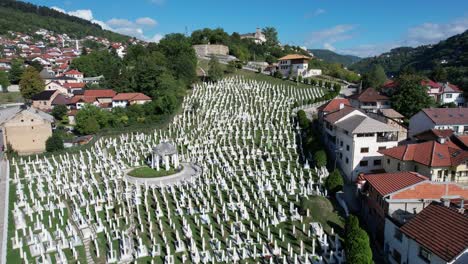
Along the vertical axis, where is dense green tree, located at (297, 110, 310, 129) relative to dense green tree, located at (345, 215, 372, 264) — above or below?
above

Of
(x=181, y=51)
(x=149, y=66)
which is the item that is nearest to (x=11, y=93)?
(x=149, y=66)

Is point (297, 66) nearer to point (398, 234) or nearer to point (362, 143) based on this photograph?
point (362, 143)

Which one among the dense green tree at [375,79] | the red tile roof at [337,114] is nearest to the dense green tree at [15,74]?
the red tile roof at [337,114]

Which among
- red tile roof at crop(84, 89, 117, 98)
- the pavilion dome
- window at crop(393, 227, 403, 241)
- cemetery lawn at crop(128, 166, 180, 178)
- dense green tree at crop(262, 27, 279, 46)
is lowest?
window at crop(393, 227, 403, 241)

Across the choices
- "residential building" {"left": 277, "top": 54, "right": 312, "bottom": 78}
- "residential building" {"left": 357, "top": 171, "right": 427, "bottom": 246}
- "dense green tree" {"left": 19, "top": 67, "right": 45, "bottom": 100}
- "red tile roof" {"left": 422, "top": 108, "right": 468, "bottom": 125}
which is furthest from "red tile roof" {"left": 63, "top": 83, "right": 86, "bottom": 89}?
"red tile roof" {"left": 422, "top": 108, "right": 468, "bottom": 125}

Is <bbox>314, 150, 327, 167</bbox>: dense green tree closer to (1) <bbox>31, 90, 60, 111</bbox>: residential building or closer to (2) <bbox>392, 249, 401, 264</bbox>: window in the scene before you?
(2) <bbox>392, 249, 401, 264</bbox>: window

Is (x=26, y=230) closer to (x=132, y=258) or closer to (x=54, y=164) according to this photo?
(x=132, y=258)
